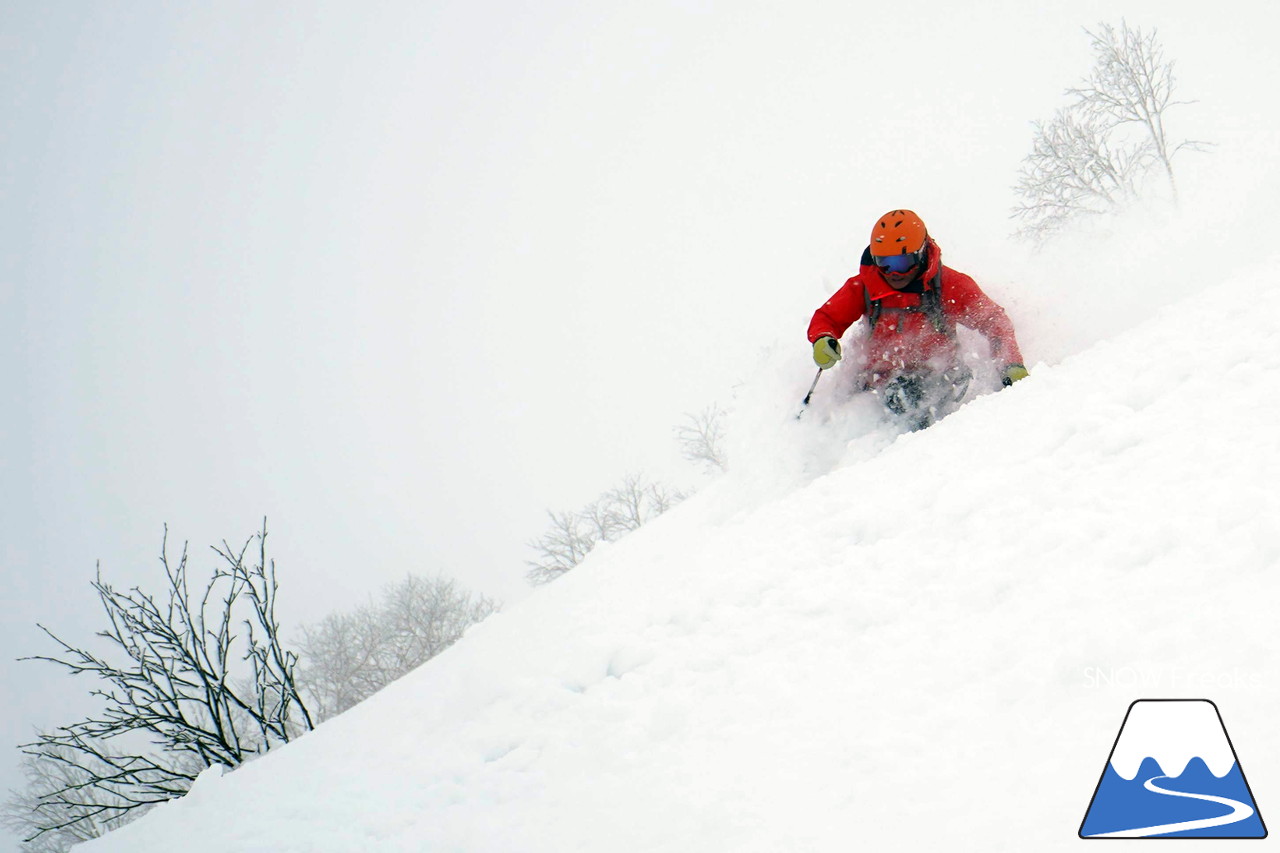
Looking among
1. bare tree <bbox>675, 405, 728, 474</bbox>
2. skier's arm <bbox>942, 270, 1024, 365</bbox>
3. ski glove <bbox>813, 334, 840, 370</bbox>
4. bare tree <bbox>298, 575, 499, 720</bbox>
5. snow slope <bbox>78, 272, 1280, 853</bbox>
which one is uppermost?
bare tree <bbox>675, 405, 728, 474</bbox>

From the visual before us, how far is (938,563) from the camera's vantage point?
7.54 ft

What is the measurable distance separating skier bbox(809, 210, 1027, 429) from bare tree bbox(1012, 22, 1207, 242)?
14.9 metres

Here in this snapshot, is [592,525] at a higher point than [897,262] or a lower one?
higher

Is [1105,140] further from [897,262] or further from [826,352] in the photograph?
[826,352]

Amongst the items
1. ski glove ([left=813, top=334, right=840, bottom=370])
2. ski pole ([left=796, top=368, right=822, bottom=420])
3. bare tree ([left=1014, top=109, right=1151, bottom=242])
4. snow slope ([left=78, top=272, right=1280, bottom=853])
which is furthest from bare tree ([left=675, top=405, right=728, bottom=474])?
snow slope ([left=78, top=272, right=1280, bottom=853])

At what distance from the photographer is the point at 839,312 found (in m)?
5.74

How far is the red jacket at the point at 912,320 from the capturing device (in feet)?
17.0

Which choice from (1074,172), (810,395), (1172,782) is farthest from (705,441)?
(1172,782)

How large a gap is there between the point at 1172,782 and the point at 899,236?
4532 mm

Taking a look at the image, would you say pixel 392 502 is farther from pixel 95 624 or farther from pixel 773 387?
pixel 773 387

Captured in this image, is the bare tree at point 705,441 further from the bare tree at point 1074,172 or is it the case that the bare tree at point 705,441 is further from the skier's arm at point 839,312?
the skier's arm at point 839,312

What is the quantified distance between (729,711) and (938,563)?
908 mm

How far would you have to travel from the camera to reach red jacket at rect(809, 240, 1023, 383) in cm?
520

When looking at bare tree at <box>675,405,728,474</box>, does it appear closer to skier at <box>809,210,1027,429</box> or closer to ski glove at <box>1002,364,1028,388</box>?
skier at <box>809,210,1027,429</box>
